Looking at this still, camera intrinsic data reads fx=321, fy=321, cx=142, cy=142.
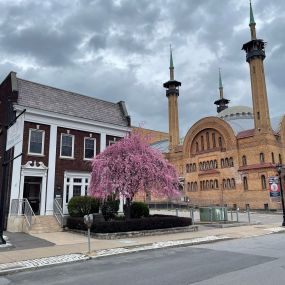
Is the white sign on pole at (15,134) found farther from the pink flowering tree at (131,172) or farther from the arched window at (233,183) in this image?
the arched window at (233,183)

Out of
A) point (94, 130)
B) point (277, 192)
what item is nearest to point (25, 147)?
point (94, 130)

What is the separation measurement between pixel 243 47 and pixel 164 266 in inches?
2019

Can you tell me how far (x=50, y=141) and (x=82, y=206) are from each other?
17.2 ft

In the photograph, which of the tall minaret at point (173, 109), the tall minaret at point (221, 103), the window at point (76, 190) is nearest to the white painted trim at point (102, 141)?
the window at point (76, 190)

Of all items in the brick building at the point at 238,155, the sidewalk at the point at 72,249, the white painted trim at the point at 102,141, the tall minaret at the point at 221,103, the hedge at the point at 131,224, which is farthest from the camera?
the tall minaret at the point at 221,103

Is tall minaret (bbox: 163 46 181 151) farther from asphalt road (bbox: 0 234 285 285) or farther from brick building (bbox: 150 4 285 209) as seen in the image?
asphalt road (bbox: 0 234 285 285)

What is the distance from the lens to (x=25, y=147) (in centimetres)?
2152

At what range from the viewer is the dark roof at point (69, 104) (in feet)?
75.5

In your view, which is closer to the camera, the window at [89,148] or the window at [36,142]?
the window at [36,142]

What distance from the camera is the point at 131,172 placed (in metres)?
18.6

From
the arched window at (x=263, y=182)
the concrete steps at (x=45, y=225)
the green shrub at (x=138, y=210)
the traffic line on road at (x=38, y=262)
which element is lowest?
the traffic line on road at (x=38, y=262)

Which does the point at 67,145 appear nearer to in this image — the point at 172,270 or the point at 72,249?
the point at 72,249

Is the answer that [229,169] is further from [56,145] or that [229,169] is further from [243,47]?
[56,145]

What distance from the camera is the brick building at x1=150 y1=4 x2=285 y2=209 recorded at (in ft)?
156
